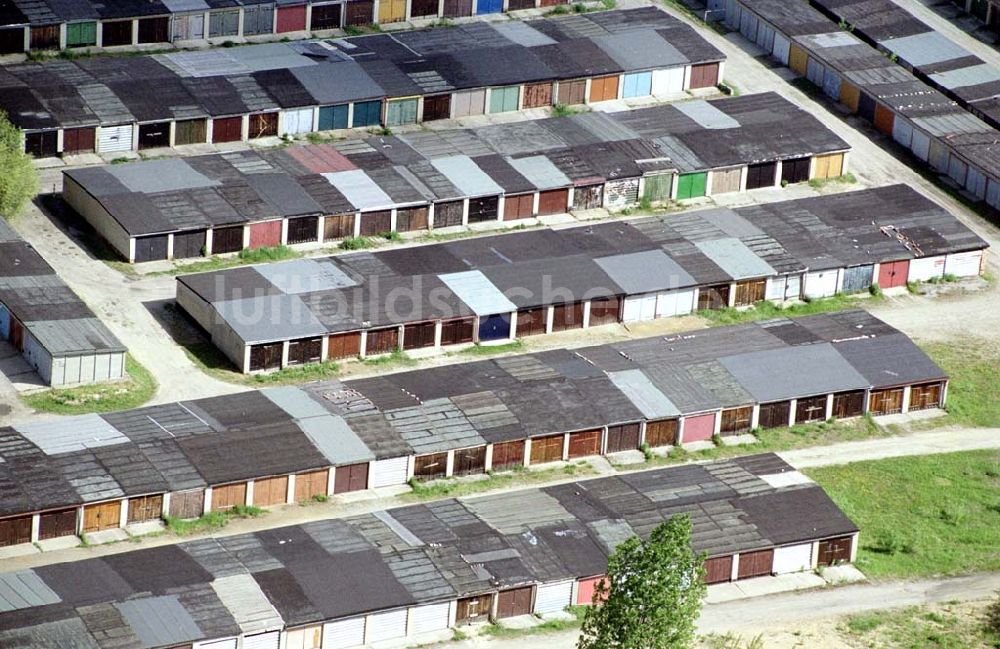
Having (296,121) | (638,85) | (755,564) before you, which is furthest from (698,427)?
(638,85)

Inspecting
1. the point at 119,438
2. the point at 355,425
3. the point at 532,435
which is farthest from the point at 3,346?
the point at 532,435

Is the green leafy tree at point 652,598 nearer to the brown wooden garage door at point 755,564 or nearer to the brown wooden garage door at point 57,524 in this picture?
the brown wooden garage door at point 755,564

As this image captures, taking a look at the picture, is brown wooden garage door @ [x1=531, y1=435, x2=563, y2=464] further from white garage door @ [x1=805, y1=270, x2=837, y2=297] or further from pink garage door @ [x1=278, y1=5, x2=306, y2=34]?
pink garage door @ [x1=278, y1=5, x2=306, y2=34]

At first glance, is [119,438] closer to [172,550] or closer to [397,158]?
[172,550]

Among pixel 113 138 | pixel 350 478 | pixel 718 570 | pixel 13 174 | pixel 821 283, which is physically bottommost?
pixel 718 570

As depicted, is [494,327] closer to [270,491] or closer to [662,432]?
[662,432]

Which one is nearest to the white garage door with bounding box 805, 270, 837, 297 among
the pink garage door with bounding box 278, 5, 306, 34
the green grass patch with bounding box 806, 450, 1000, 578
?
the green grass patch with bounding box 806, 450, 1000, 578
